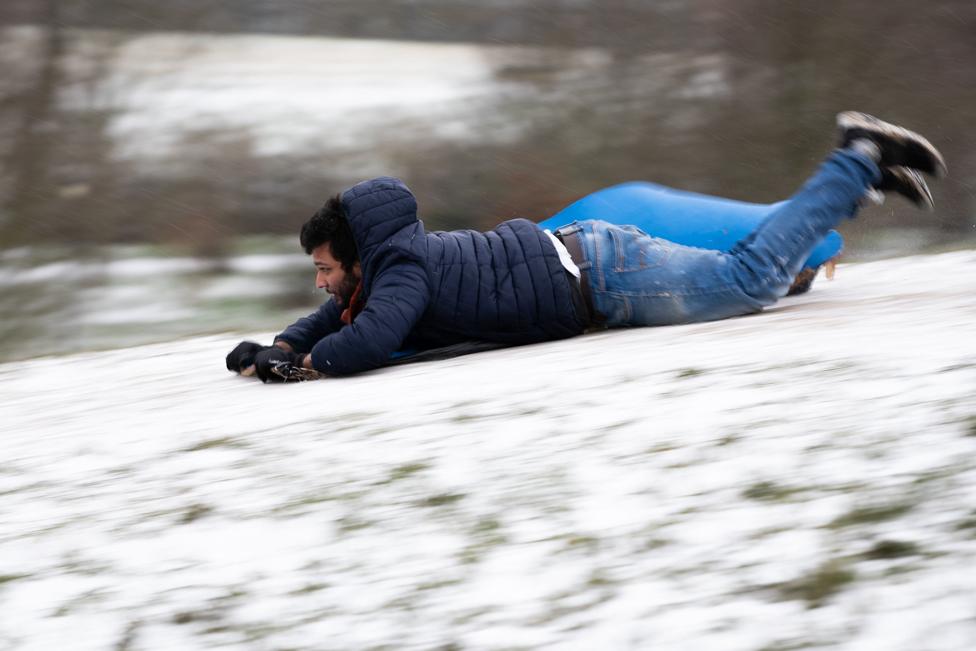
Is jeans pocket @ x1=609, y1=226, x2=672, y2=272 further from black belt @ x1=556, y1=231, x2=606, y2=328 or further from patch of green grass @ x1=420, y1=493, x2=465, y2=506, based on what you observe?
patch of green grass @ x1=420, y1=493, x2=465, y2=506

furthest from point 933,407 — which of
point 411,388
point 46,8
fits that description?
point 46,8

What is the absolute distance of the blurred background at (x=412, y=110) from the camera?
6773 millimetres

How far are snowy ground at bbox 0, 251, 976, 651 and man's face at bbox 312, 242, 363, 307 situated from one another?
56 cm

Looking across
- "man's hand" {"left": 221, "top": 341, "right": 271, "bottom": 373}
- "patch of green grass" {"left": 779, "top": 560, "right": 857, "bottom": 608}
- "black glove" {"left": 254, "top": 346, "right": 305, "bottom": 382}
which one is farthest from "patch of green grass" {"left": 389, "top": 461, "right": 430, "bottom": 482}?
"man's hand" {"left": 221, "top": 341, "right": 271, "bottom": 373}

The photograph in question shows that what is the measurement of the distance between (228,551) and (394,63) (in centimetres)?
645

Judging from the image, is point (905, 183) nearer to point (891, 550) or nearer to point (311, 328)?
point (311, 328)

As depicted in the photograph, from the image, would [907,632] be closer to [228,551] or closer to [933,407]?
[933,407]

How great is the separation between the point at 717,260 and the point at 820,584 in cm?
183

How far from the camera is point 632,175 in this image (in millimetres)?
7305

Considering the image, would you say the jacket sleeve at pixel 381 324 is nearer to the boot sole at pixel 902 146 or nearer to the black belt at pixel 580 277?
the black belt at pixel 580 277

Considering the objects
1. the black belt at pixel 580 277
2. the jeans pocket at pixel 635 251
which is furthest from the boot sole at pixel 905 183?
the black belt at pixel 580 277

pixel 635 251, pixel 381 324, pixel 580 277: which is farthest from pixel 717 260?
pixel 381 324

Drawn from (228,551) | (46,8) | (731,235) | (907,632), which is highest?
(46,8)

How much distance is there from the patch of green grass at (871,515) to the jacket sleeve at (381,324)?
149 centimetres
